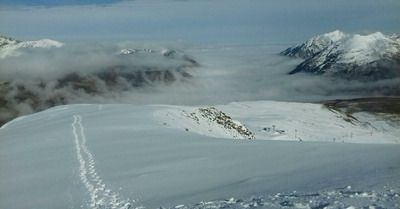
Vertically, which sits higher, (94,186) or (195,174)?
(195,174)

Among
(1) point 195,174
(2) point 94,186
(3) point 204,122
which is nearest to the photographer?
(2) point 94,186

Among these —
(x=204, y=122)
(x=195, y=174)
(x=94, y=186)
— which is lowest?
(x=204, y=122)

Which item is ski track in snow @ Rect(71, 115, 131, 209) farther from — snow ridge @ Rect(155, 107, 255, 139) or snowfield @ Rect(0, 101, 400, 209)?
snow ridge @ Rect(155, 107, 255, 139)

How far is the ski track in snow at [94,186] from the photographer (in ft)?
48.0

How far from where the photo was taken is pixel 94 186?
57.0 ft

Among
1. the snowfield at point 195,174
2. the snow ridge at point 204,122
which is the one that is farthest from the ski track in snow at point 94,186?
the snow ridge at point 204,122

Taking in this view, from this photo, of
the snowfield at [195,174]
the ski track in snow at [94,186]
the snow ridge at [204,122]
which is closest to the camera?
the snowfield at [195,174]

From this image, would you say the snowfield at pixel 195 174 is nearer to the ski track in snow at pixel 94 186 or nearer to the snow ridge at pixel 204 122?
the ski track in snow at pixel 94 186

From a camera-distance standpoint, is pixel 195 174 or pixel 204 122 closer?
pixel 195 174

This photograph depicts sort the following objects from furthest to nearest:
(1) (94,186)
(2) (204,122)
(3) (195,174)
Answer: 1. (2) (204,122)
2. (3) (195,174)
3. (1) (94,186)

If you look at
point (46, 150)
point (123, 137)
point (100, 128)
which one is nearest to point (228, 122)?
point (100, 128)

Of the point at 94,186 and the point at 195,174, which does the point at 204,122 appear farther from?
the point at 94,186

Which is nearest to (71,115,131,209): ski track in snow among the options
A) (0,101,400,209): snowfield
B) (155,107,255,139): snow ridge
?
(0,101,400,209): snowfield

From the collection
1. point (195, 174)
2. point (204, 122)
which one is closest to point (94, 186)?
point (195, 174)
